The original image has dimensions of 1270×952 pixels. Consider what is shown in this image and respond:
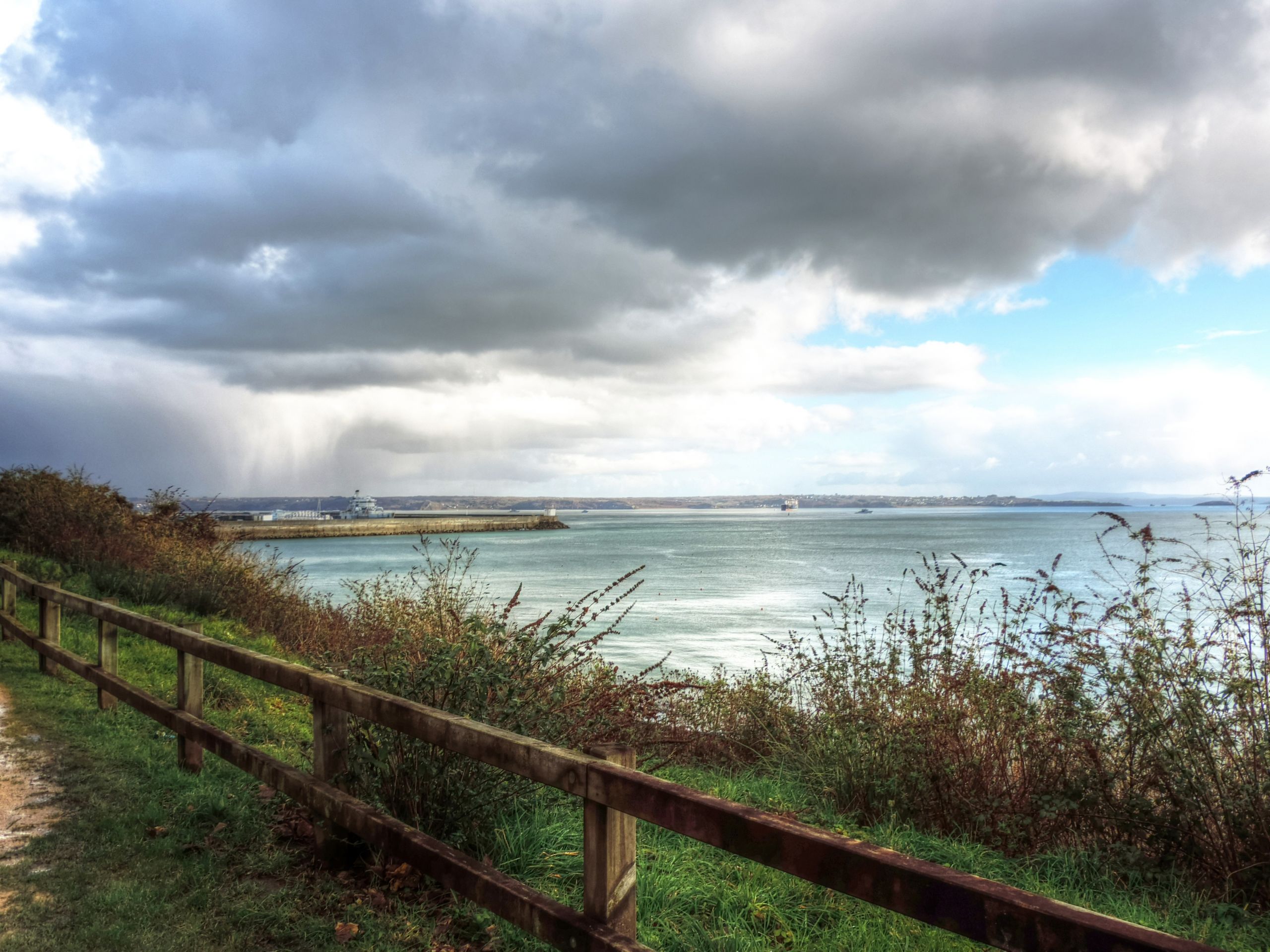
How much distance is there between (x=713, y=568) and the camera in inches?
2571

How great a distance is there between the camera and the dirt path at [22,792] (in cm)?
531

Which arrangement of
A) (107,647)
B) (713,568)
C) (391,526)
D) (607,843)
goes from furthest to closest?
(391,526)
(713,568)
(107,647)
(607,843)

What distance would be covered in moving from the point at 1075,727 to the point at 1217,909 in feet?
4.49

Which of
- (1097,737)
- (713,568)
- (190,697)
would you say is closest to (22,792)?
(190,697)

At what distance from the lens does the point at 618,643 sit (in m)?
27.7

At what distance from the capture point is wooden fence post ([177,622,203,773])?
649cm

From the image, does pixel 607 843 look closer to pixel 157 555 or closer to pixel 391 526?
pixel 157 555

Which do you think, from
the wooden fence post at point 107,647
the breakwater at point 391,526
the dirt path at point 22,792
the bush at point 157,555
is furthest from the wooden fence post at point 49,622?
the breakwater at point 391,526

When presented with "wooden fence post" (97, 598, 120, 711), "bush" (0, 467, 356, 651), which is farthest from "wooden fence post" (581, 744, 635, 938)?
"bush" (0, 467, 356, 651)

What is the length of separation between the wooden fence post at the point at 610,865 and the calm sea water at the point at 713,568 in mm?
4530

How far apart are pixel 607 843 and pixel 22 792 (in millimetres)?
5557

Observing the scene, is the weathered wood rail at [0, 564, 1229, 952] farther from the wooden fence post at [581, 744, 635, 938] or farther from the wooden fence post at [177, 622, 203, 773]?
the wooden fence post at [177, 622, 203, 773]

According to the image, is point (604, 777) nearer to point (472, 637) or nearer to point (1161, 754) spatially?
point (472, 637)

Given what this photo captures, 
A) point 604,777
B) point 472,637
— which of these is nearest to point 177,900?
point 472,637
